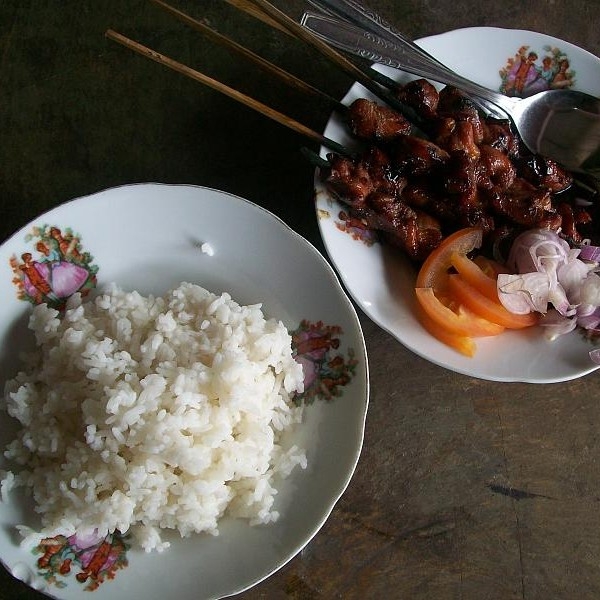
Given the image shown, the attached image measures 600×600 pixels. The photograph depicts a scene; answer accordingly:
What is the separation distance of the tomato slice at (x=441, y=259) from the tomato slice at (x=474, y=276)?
0.03 metres

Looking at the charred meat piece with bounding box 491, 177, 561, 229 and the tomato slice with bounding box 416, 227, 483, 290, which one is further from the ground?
the charred meat piece with bounding box 491, 177, 561, 229

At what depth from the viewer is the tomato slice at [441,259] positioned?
233 cm

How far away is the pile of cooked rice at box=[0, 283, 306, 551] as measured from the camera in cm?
192

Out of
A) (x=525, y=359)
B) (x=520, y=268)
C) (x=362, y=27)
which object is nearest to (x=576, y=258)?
(x=520, y=268)

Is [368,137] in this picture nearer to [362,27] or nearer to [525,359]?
[362,27]

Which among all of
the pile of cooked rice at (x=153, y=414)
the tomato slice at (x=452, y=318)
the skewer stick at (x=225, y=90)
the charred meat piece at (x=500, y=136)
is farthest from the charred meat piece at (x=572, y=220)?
the pile of cooked rice at (x=153, y=414)

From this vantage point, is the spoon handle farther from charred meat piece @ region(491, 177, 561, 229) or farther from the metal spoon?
charred meat piece @ region(491, 177, 561, 229)

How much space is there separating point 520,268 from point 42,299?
1.61 metres

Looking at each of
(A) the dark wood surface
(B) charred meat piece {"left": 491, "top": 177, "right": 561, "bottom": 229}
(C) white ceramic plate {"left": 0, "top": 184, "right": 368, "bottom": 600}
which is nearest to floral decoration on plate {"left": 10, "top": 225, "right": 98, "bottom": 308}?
(C) white ceramic plate {"left": 0, "top": 184, "right": 368, "bottom": 600}

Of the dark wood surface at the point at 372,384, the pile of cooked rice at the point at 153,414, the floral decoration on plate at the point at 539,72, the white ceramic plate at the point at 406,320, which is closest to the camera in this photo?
the pile of cooked rice at the point at 153,414

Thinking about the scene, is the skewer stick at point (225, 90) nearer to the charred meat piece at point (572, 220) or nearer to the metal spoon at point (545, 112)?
the metal spoon at point (545, 112)

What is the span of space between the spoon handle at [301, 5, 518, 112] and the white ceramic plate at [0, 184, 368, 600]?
0.69 m

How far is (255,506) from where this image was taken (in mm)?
2004

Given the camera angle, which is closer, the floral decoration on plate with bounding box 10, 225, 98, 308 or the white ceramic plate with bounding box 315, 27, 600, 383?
the floral decoration on plate with bounding box 10, 225, 98, 308
